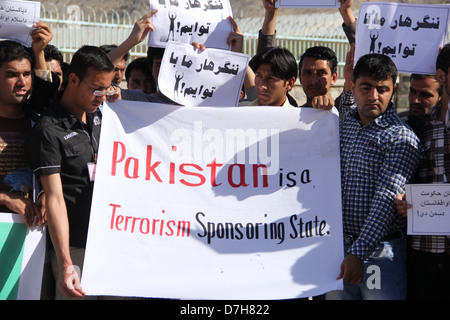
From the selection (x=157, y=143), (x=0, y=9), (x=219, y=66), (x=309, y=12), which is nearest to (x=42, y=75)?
(x=0, y=9)

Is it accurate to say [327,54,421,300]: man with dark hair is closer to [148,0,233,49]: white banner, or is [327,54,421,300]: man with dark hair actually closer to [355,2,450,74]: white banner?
[355,2,450,74]: white banner

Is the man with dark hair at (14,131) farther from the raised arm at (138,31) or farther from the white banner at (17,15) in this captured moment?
the raised arm at (138,31)

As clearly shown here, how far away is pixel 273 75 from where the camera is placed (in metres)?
4.80

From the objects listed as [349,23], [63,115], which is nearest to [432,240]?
[349,23]

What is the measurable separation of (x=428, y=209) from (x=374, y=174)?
0.39 metres

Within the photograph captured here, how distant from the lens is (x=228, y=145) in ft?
14.4

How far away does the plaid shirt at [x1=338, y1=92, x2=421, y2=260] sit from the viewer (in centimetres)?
403

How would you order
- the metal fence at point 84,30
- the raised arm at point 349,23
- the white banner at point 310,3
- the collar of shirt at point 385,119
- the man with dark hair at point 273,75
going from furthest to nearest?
the metal fence at point 84,30 < the raised arm at point 349,23 < the white banner at point 310,3 < the man with dark hair at point 273,75 < the collar of shirt at point 385,119

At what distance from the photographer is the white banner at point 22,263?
4238mm

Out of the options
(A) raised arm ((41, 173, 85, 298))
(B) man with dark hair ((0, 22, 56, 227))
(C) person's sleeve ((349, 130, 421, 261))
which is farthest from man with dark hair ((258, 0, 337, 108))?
(A) raised arm ((41, 173, 85, 298))

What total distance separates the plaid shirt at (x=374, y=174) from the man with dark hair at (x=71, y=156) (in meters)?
1.60

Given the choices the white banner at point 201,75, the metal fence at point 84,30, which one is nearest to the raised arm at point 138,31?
the white banner at point 201,75

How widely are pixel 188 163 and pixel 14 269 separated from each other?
1295mm

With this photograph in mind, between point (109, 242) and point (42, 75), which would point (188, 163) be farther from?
point (42, 75)
